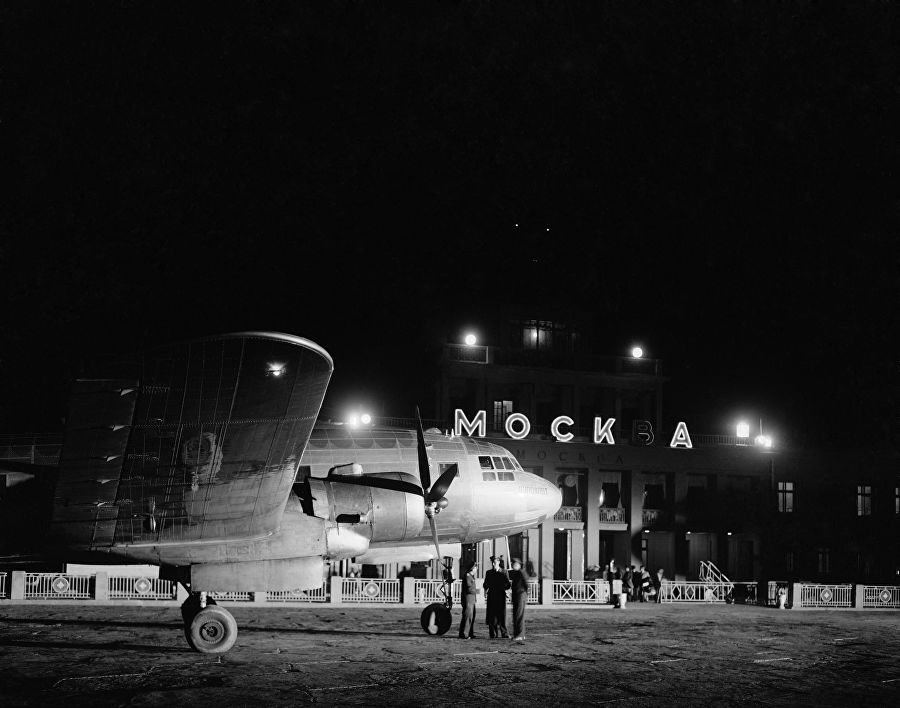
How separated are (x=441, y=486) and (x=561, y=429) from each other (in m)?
31.3

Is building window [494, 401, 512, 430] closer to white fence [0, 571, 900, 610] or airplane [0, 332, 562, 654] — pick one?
white fence [0, 571, 900, 610]

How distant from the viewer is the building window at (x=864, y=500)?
192 ft

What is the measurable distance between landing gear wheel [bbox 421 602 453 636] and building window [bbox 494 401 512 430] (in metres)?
32.1

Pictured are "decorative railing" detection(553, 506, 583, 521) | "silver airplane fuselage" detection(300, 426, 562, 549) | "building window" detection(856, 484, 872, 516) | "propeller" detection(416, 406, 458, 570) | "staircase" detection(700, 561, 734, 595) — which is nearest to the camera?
"propeller" detection(416, 406, 458, 570)

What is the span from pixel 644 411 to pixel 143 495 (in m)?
45.3

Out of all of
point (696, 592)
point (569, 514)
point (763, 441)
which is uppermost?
point (763, 441)

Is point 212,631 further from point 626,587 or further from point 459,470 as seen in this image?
point 626,587

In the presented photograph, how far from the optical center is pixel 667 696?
14633mm

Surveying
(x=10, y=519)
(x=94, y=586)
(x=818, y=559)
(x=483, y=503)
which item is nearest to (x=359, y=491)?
(x=483, y=503)

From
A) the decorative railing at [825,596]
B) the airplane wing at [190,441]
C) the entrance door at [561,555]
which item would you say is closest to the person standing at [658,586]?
the decorative railing at [825,596]

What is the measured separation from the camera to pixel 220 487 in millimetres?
16016

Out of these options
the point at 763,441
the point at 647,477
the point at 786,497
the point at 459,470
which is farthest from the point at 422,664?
the point at 786,497

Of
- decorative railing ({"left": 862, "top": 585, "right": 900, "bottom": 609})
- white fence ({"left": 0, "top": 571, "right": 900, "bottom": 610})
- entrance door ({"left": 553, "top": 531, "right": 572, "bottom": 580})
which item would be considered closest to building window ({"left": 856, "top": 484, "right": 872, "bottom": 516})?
decorative railing ({"left": 862, "top": 585, "right": 900, "bottom": 609})

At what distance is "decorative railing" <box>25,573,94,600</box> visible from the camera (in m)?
30.9
